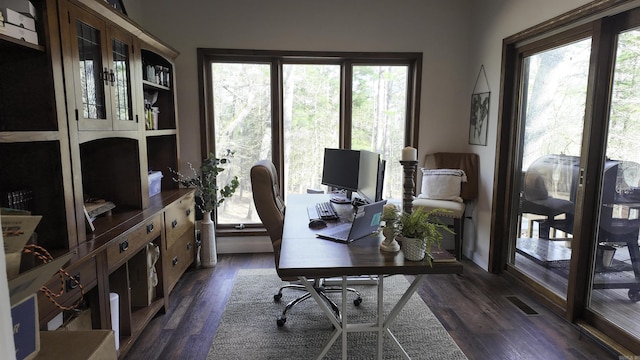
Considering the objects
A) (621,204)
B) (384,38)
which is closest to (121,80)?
(384,38)

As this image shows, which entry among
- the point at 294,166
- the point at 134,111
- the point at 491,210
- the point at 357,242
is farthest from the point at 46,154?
the point at 491,210

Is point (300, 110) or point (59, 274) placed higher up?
point (300, 110)

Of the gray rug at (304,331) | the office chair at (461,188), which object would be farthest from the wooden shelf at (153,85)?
the office chair at (461,188)

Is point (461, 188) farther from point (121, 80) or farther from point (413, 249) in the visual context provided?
point (121, 80)

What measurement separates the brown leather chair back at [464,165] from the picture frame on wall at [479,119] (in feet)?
0.62

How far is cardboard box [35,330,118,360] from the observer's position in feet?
3.73

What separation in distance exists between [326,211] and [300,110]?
1.79 m

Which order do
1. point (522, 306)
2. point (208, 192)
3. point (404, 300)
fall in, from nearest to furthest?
1. point (404, 300)
2. point (522, 306)
3. point (208, 192)

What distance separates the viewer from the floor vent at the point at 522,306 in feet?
9.31

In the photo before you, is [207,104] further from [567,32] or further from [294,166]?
[567,32]

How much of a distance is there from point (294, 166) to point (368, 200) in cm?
170

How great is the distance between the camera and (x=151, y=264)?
2.64 meters

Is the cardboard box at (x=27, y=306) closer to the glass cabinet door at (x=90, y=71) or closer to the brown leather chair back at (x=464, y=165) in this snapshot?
the glass cabinet door at (x=90, y=71)

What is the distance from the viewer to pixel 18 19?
5.05 feet
